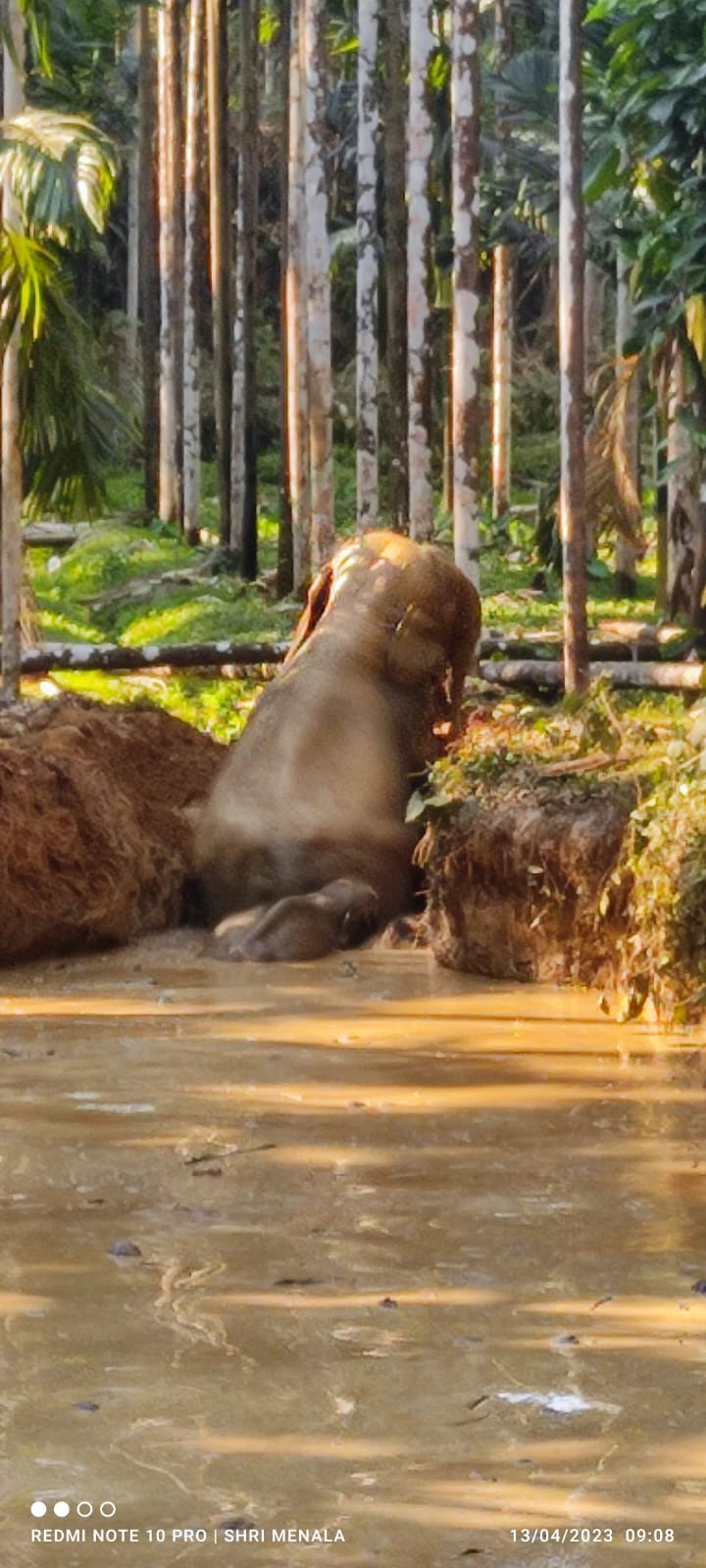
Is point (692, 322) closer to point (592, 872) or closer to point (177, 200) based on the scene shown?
point (592, 872)

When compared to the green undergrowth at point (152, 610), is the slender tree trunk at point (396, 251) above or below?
above

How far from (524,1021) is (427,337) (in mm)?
12787

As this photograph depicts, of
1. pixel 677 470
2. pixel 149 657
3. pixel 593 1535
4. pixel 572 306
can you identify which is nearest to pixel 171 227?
pixel 149 657

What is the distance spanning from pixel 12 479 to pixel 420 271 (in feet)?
14.6

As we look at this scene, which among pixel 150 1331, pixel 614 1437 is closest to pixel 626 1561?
pixel 614 1437

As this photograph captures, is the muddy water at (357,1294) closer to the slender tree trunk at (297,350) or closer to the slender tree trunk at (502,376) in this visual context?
the slender tree trunk at (297,350)

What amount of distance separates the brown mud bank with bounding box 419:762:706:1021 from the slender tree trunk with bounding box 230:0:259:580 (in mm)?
19888

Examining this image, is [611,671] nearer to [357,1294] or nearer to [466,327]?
[466,327]

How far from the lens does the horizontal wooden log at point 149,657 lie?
19.7 m

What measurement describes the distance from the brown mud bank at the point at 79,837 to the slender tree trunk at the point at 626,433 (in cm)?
487

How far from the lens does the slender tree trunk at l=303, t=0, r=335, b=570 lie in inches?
818

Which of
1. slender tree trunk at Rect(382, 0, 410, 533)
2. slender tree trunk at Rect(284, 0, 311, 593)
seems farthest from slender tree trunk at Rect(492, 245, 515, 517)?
slender tree trunk at Rect(382, 0, 410, 533)

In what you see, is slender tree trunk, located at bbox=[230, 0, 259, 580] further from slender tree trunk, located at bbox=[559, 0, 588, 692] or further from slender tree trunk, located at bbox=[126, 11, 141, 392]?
slender tree trunk, located at bbox=[126, 11, 141, 392]

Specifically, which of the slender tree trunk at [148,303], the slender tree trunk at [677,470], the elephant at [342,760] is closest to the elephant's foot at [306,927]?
the elephant at [342,760]
